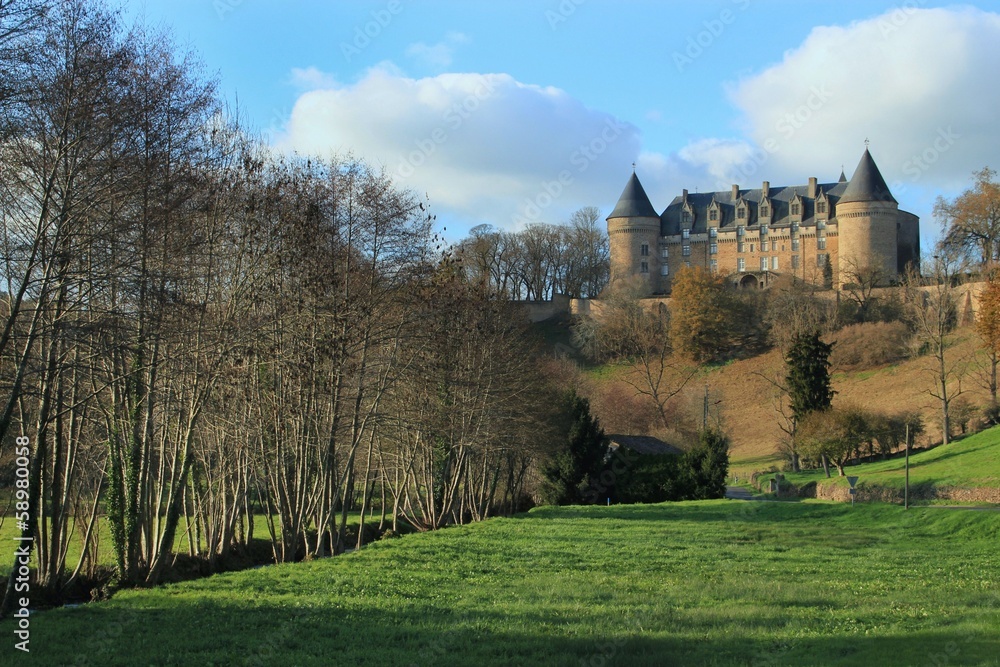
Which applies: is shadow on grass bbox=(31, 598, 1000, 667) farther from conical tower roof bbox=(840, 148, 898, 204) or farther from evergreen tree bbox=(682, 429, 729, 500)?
conical tower roof bbox=(840, 148, 898, 204)

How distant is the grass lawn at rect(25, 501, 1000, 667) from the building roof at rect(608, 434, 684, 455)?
2781 centimetres

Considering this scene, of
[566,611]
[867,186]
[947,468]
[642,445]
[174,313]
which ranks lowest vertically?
[566,611]

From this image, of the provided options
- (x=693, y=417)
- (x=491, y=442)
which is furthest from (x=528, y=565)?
(x=693, y=417)

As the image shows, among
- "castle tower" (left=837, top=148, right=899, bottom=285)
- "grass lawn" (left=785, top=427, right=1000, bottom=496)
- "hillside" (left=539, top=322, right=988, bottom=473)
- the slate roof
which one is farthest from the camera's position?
the slate roof

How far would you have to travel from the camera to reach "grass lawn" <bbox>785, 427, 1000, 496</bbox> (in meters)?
38.1

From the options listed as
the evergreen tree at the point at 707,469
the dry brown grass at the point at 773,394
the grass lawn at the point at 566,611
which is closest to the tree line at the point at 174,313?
the grass lawn at the point at 566,611

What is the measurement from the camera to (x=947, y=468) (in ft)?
135

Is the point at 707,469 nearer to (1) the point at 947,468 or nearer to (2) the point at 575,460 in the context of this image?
(2) the point at 575,460

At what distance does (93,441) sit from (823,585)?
15712 mm

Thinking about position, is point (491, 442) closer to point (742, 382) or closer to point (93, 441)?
point (93, 441)

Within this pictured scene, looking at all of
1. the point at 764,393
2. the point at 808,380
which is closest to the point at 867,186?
the point at 764,393

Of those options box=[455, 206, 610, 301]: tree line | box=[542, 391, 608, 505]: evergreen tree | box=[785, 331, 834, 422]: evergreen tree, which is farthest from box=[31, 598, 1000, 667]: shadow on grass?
box=[455, 206, 610, 301]: tree line

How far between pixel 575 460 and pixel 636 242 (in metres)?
62.2

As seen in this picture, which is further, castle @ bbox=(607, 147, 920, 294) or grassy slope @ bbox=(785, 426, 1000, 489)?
castle @ bbox=(607, 147, 920, 294)
